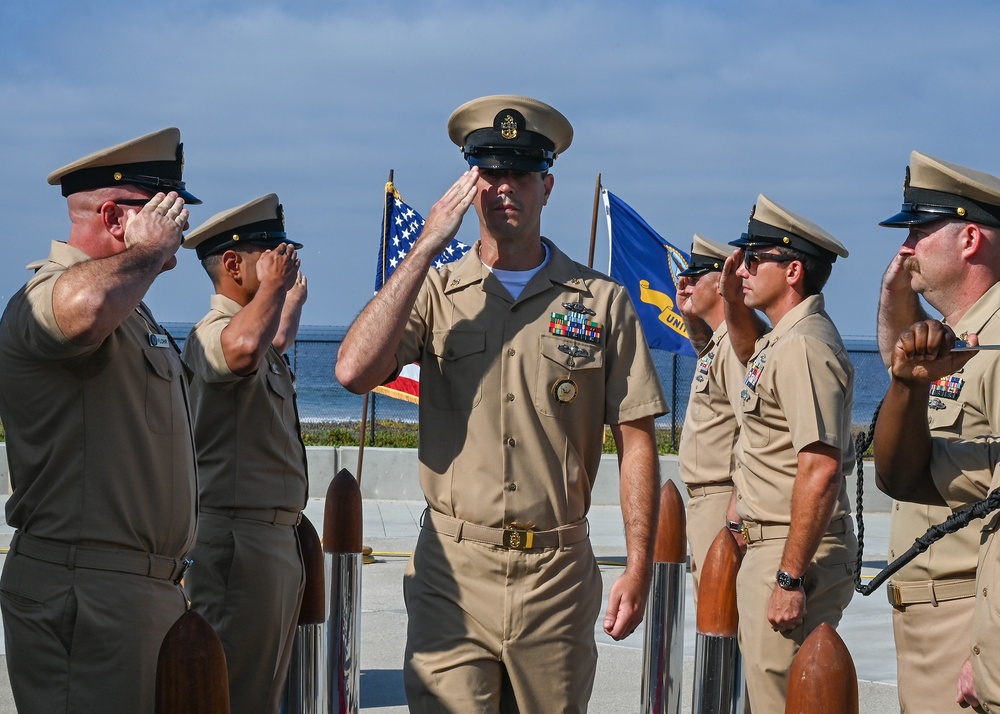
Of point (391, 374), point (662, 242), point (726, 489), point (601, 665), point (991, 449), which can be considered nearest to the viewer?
point (991, 449)

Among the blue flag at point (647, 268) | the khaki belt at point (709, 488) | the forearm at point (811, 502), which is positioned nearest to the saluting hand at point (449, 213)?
the forearm at point (811, 502)

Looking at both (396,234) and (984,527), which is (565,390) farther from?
(396,234)

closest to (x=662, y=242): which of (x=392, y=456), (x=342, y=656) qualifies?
(x=392, y=456)

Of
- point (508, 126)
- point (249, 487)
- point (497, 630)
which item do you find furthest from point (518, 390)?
point (249, 487)

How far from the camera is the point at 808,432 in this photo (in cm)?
452

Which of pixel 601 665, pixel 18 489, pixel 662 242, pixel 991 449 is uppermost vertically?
pixel 662 242

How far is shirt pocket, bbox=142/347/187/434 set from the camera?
3885 millimetres

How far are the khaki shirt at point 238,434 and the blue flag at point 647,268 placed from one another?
644cm

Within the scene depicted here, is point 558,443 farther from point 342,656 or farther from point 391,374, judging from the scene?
point 342,656

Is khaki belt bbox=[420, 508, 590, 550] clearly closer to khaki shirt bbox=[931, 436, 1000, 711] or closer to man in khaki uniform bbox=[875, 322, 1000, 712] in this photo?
man in khaki uniform bbox=[875, 322, 1000, 712]

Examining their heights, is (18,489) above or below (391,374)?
below

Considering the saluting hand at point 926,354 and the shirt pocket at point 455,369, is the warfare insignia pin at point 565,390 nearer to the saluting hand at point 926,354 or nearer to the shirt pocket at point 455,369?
the shirt pocket at point 455,369

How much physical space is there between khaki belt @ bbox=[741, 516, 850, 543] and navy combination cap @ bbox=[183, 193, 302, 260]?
237cm

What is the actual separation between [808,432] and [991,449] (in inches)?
47.4
